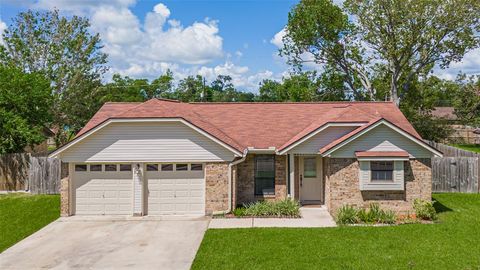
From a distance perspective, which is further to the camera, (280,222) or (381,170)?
(381,170)

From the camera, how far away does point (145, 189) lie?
16.1 m

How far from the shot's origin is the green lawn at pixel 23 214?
1419 centimetres

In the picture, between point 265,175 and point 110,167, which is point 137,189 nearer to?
point 110,167

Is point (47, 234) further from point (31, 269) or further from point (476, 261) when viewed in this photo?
point (476, 261)

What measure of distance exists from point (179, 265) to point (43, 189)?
11.8m

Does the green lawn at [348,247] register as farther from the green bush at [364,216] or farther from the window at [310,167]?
the window at [310,167]

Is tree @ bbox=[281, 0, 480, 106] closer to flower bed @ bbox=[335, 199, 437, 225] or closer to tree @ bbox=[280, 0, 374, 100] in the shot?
tree @ bbox=[280, 0, 374, 100]

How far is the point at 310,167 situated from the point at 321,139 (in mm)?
1595

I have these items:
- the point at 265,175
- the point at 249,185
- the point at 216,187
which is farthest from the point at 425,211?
the point at 216,187

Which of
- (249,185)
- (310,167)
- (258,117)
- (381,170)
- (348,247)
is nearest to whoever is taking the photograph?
(348,247)

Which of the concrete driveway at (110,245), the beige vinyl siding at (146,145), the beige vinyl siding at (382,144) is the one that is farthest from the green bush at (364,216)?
the concrete driveway at (110,245)

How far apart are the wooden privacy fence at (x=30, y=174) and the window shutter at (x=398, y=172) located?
15052 millimetres

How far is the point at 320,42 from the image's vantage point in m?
34.9

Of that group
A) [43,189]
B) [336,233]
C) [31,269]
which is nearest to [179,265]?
[31,269]
